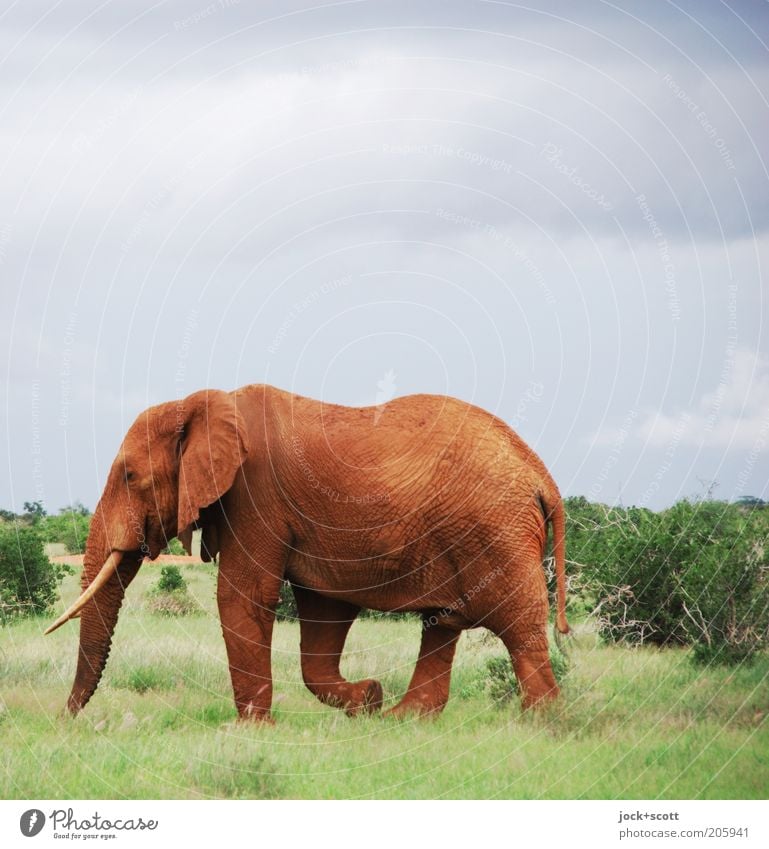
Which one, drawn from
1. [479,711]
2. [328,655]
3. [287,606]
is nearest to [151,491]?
[328,655]

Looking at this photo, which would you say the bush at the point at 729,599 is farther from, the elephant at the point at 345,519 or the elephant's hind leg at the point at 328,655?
the elephant's hind leg at the point at 328,655

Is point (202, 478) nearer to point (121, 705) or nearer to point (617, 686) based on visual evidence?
point (121, 705)

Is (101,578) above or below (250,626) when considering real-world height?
above

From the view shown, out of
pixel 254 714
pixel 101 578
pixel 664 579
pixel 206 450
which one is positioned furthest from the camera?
pixel 664 579

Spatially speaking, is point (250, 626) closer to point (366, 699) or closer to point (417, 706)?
point (366, 699)

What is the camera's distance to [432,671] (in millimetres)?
14578

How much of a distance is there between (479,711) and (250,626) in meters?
2.48

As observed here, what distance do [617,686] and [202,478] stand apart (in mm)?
5051

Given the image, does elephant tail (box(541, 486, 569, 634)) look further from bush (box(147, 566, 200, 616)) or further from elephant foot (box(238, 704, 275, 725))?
bush (box(147, 566, 200, 616))

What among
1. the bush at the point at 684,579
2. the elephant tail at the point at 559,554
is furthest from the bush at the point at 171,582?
the elephant tail at the point at 559,554

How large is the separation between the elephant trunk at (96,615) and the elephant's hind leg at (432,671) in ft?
9.64

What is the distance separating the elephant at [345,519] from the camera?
13680 millimetres

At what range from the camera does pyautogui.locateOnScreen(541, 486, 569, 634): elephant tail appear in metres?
13.6
